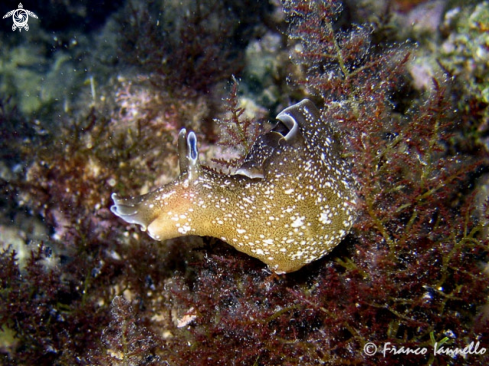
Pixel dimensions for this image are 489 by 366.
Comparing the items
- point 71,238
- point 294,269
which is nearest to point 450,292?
point 294,269

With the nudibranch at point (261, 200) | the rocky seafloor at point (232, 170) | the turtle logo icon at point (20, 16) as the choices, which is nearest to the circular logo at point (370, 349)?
the rocky seafloor at point (232, 170)

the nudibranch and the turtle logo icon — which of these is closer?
the nudibranch

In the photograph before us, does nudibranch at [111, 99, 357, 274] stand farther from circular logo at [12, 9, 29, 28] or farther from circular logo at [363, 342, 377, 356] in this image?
circular logo at [12, 9, 29, 28]

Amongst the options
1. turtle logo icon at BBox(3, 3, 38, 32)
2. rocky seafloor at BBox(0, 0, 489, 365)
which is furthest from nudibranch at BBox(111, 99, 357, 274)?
turtle logo icon at BBox(3, 3, 38, 32)

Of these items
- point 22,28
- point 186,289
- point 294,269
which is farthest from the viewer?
point 22,28

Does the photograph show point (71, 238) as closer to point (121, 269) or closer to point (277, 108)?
point (121, 269)

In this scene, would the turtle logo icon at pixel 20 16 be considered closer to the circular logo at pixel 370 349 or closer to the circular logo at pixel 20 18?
the circular logo at pixel 20 18

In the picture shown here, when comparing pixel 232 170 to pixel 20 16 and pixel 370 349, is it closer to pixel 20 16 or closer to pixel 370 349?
pixel 370 349
